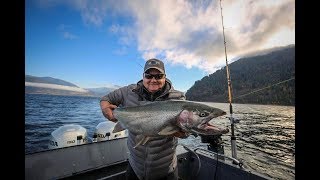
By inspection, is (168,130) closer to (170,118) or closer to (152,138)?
(170,118)

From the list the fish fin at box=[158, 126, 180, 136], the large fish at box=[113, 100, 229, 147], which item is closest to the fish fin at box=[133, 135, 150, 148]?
the large fish at box=[113, 100, 229, 147]

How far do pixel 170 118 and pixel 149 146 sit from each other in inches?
34.7

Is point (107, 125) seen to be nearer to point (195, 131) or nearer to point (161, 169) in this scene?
point (161, 169)

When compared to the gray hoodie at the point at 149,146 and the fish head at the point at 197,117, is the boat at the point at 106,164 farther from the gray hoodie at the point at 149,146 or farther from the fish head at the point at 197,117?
the fish head at the point at 197,117

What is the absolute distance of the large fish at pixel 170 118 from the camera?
10.6 feet

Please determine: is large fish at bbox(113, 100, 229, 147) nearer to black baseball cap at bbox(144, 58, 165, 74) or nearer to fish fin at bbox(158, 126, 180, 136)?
fish fin at bbox(158, 126, 180, 136)

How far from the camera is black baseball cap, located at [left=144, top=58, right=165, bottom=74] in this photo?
395 centimetres

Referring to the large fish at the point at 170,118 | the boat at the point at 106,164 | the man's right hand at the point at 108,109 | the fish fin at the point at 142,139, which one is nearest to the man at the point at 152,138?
the man's right hand at the point at 108,109

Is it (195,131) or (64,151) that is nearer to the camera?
(195,131)

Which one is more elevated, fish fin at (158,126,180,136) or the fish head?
the fish head

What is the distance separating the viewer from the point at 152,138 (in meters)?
3.82
